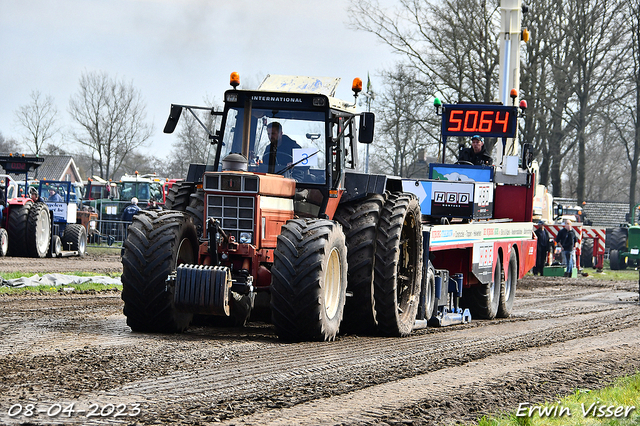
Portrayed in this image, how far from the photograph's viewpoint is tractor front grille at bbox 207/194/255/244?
8227mm

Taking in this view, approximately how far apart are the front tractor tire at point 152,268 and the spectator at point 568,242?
61.7ft

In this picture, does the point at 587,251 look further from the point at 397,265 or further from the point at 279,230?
the point at 279,230

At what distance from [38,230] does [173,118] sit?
14.8 m

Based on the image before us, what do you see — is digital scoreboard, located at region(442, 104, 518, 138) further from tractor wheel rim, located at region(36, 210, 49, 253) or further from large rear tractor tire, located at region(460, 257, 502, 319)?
tractor wheel rim, located at region(36, 210, 49, 253)

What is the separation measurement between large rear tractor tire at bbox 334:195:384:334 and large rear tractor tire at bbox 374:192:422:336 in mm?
132

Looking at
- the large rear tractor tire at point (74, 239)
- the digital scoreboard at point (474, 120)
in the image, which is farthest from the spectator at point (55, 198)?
the digital scoreboard at point (474, 120)

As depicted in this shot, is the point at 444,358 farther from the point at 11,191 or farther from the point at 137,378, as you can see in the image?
the point at 11,191

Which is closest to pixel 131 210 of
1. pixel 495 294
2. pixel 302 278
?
pixel 495 294

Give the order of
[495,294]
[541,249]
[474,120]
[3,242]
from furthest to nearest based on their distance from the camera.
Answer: [541,249], [3,242], [474,120], [495,294]

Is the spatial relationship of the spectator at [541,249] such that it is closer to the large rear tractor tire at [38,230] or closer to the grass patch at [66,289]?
the large rear tractor tire at [38,230]

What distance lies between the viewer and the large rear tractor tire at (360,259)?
8922mm

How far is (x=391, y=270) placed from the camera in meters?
9.07

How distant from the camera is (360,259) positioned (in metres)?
8.91

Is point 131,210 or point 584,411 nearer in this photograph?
point 584,411
